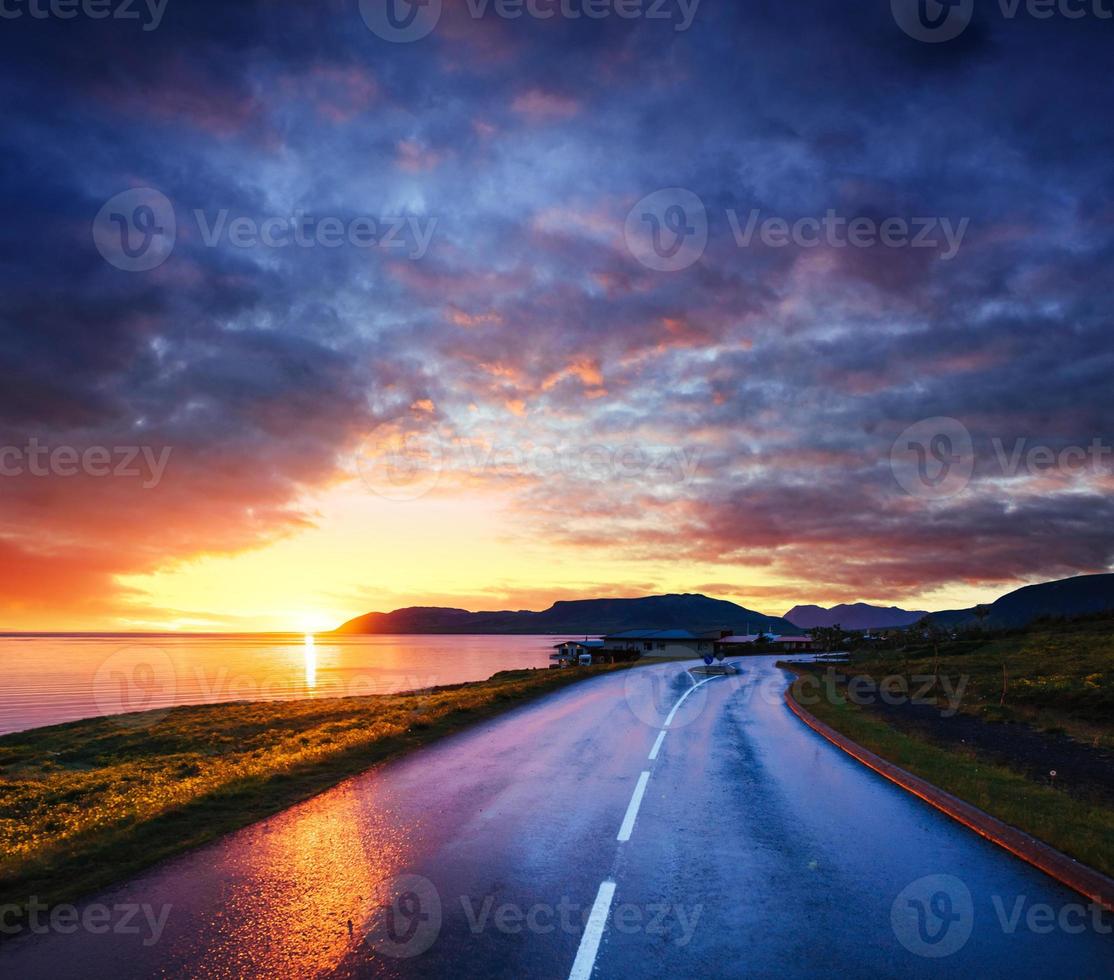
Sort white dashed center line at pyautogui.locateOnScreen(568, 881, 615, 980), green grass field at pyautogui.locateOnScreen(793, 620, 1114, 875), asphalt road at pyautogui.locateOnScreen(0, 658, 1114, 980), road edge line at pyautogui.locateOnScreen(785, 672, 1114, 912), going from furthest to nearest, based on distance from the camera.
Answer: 1. green grass field at pyautogui.locateOnScreen(793, 620, 1114, 875)
2. road edge line at pyautogui.locateOnScreen(785, 672, 1114, 912)
3. asphalt road at pyautogui.locateOnScreen(0, 658, 1114, 980)
4. white dashed center line at pyautogui.locateOnScreen(568, 881, 615, 980)

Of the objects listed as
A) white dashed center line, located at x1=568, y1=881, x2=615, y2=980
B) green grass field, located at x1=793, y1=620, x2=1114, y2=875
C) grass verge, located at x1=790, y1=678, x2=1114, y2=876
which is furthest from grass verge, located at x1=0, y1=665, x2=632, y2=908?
green grass field, located at x1=793, y1=620, x2=1114, y2=875

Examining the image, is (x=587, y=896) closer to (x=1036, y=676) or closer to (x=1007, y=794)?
(x=1007, y=794)

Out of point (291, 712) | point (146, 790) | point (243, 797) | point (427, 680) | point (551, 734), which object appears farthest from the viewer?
point (427, 680)

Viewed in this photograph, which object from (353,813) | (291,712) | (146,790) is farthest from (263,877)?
(291,712)

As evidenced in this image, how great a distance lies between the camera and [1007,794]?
11.4 meters

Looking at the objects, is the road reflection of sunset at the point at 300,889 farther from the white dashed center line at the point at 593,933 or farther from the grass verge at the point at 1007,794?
the grass verge at the point at 1007,794

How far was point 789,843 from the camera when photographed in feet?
29.2

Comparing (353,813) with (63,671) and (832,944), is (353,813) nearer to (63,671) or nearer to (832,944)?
(832,944)

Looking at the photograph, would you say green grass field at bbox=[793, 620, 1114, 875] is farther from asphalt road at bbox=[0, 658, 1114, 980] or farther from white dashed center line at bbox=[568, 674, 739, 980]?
white dashed center line at bbox=[568, 674, 739, 980]

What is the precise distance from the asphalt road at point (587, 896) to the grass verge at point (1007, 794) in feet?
3.01

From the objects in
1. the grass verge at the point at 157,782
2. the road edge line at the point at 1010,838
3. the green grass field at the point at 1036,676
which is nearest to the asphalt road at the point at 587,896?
the road edge line at the point at 1010,838

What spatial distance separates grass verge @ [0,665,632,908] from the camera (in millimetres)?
8109

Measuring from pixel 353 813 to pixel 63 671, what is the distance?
107 metres

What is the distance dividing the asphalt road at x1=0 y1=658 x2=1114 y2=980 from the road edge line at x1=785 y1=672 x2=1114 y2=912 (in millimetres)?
249
